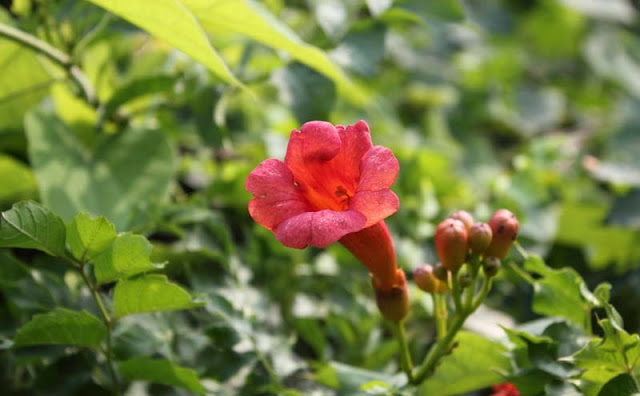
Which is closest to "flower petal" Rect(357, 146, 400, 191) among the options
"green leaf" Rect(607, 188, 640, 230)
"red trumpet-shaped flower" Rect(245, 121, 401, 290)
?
"red trumpet-shaped flower" Rect(245, 121, 401, 290)

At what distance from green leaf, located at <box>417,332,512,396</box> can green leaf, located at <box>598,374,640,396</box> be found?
0.16m

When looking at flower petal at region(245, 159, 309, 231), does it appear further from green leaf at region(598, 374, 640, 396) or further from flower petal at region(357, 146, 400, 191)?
green leaf at region(598, 374, 640, 396)

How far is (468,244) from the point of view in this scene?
3.19 ft

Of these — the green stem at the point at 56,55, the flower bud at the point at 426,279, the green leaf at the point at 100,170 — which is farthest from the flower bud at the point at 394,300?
the green stem at the point at 56,55

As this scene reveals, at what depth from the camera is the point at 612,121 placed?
2217mm

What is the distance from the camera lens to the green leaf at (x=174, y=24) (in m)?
0.92

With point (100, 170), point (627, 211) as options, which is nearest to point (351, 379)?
point (100, 170)

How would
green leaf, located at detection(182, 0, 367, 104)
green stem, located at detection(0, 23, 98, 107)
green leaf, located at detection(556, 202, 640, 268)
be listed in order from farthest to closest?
green leaf, located at detection(556, 202, 640, 268)
green stem, located at detection(0, 23, 98, 107)
green leaf, located at detection(182, 0, 367, 104)

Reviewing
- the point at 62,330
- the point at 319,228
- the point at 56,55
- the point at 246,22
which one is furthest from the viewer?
the point at 56,55

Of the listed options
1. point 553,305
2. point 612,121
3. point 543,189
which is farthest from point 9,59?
point 612,121

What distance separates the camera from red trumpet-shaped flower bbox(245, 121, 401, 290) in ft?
2.74

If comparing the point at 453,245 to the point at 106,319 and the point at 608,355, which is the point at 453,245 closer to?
the point at 608,355

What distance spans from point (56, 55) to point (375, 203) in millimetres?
669

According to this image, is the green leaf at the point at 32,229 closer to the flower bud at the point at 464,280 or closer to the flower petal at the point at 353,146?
the flower petal at the point at 353,146
